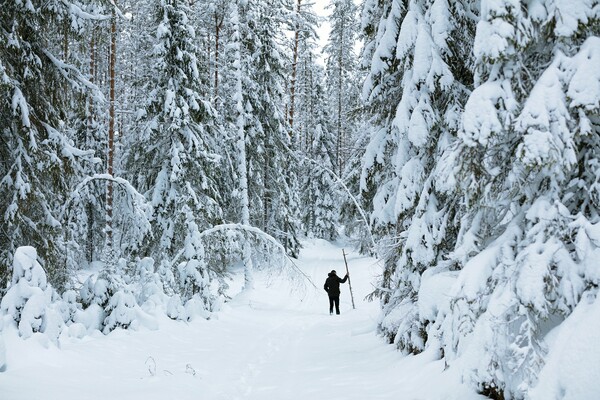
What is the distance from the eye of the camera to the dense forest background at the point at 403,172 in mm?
4238

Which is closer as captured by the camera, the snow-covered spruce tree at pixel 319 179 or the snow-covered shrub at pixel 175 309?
the snow-covered shrub at pixel 175 309

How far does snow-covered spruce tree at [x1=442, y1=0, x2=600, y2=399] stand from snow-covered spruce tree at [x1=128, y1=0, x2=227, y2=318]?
11.1m

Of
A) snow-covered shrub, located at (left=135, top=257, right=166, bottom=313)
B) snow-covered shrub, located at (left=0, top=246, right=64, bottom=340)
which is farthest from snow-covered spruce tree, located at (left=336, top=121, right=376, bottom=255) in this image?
snow-covered shrub, located at (left=0, top=246, right=64, bottom=340)

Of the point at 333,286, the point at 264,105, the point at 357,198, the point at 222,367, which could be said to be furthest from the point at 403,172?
the point at 264,105

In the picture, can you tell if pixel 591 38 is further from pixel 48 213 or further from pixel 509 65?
pixel 48 213

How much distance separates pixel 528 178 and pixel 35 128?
9.29 m

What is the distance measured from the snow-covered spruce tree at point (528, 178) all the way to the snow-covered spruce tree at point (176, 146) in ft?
36.4

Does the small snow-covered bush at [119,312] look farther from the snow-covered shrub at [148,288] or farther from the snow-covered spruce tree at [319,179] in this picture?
the snow-covered spruce tree at [319,179]

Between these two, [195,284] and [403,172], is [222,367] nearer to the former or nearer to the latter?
[403,172]

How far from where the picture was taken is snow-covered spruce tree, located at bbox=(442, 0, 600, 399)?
407 cm

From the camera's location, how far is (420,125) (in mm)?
7867

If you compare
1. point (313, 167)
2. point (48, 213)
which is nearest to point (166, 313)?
point (48, 213)

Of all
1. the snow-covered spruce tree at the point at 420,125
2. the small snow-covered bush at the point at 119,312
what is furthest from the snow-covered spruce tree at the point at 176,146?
the snow-covered spruce tree at the point at 420,125

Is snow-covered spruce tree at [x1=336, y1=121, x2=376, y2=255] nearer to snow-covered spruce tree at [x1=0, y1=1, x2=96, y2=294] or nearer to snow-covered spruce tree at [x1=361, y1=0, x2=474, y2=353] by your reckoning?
snow-covered spruce tree at [x1=361, y1=0, x2=474, y2=353]
